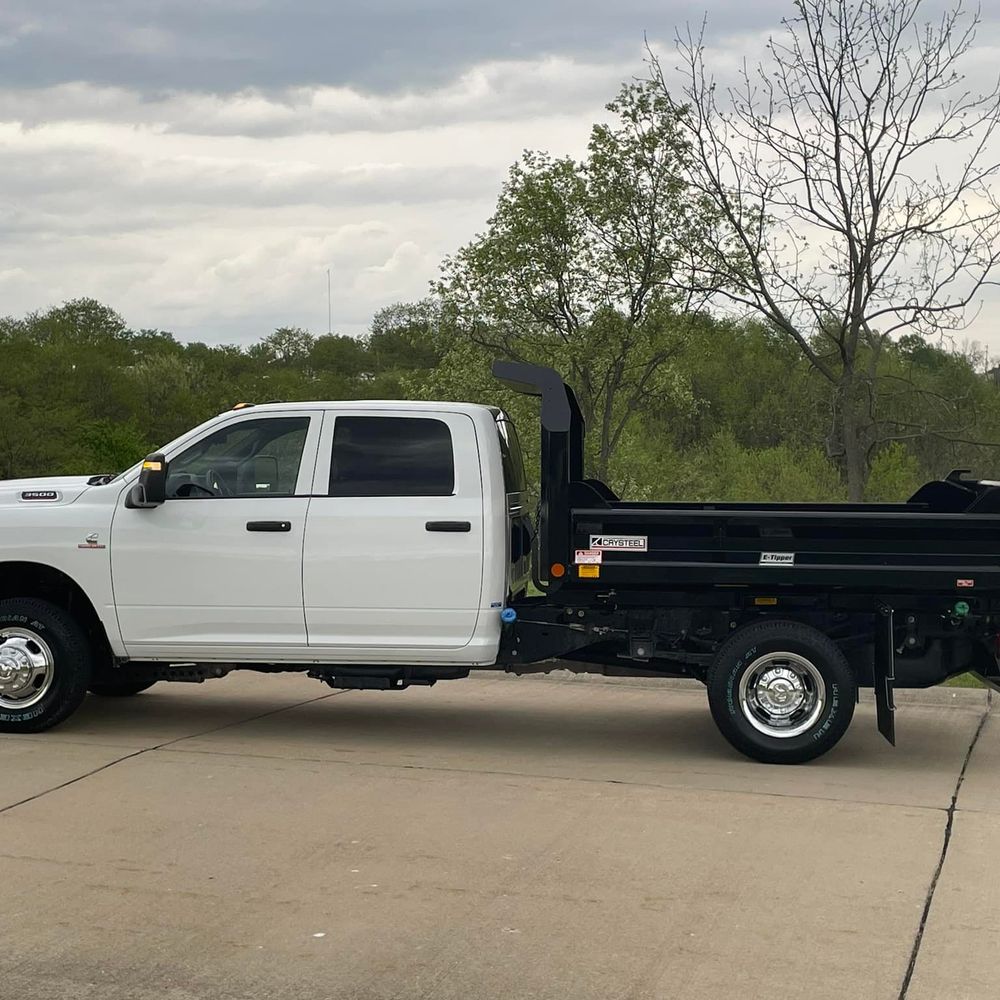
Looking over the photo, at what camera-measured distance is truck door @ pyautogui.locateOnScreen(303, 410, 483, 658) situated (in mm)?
8500

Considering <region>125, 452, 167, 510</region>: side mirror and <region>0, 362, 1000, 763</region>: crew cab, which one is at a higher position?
<region>125, 452, 167, 510</region>: side mirror

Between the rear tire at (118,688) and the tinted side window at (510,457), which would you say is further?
the rear tire at (118,688)

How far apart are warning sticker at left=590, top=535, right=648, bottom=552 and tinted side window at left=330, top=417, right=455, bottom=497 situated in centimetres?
93

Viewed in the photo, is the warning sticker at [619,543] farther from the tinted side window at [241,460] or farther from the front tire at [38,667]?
the front tire at [38,667]

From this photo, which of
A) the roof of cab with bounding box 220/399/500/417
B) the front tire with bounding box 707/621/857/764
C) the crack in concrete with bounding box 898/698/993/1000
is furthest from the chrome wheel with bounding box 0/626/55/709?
the crack in concrete with bounding box 898/698/993/1000

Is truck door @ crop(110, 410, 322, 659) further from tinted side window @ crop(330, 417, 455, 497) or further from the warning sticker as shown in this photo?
the warning sticker

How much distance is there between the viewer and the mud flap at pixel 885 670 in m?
8.20

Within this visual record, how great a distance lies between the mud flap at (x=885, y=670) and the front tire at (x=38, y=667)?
4.66m

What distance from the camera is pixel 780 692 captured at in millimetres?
8281

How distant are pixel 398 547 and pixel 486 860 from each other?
264 centimetres

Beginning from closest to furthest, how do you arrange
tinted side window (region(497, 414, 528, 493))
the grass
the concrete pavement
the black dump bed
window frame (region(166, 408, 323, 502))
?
1. the concrete pavement
2. the black dump bed
3. window frame (region(166, 408, 323, 502))
4. tinted side window (region(497, 414, 528, 493))
5. the grass

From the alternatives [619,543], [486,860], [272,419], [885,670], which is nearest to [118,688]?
[272,419]

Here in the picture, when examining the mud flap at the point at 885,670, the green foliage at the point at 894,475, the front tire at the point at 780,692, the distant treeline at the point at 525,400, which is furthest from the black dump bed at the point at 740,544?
the green foliage at the point at 894,475

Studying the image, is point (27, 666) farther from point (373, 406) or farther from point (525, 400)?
point (525, 400)
